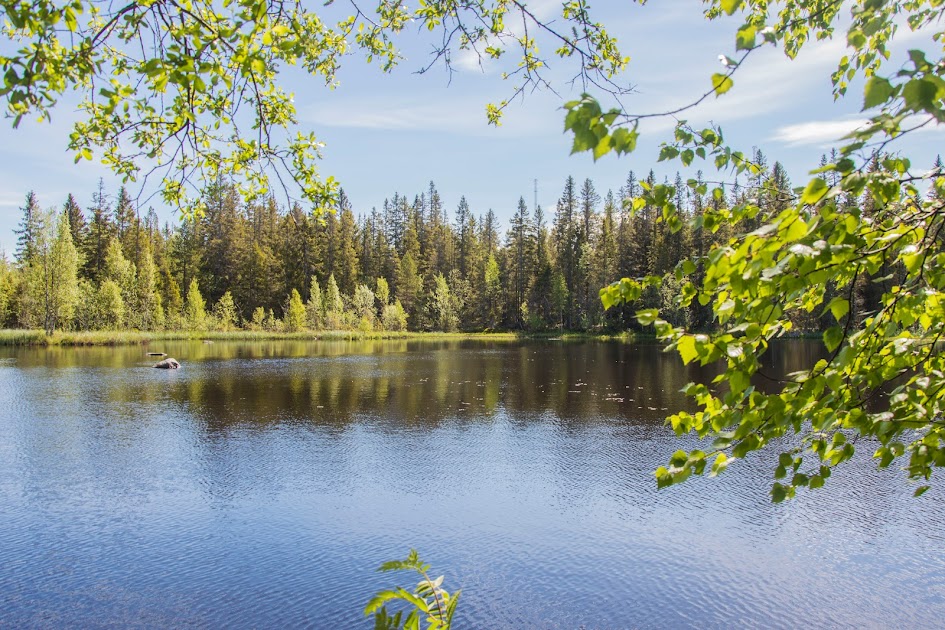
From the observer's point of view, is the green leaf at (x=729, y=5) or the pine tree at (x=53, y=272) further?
the pine tree at (x=53, y=272)

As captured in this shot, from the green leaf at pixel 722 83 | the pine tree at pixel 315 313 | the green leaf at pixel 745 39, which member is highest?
the pine tree at pixel 315 313

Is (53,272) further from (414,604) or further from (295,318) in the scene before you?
(414,604)

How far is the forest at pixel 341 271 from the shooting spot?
208ft

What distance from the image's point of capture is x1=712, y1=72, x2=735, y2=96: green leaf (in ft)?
7.08

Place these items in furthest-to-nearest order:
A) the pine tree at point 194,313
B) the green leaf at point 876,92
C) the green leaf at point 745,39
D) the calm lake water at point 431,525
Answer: the pine tree at point 194,313 < the calm lake water at point 431,525 < the green leaf at point 745,39 < the green leaf at point 876,92

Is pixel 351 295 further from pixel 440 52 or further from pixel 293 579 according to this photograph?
pixel 440 52

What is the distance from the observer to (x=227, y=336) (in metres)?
71.4

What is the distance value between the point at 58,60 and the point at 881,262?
3996 mm

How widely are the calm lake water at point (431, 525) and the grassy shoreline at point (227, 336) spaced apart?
3625cm

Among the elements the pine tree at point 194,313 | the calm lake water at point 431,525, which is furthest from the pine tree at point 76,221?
the calm lake water at point 431,525

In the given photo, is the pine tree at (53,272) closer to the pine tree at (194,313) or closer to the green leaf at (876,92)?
the pine tree at (194,313)

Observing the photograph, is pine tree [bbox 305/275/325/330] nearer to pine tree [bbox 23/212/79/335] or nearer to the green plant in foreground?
pine tree [bbox 23/212/79/335]

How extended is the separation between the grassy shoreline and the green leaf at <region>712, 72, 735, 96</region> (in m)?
64.0

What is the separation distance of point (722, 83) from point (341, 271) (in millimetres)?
92421
